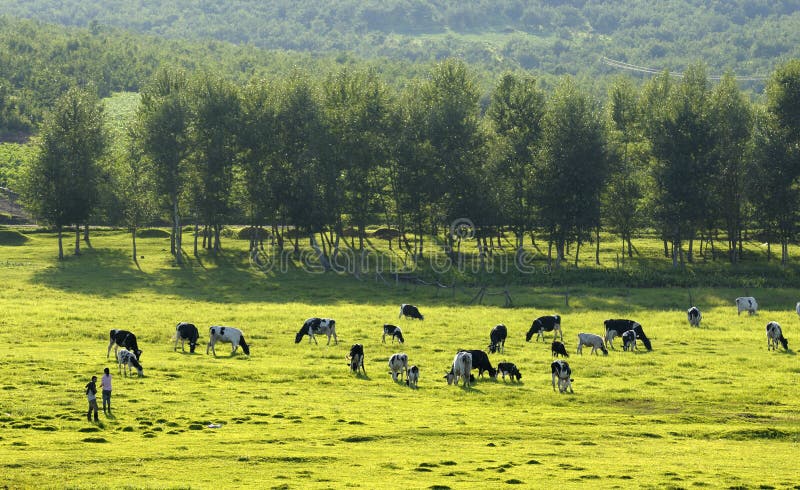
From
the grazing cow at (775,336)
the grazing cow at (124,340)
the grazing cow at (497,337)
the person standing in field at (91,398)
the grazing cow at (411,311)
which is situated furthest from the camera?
the grazing cow at (411,311)

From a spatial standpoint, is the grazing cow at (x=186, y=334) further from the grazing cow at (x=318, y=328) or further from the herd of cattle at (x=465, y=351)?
the grazing cow at (x=318, y=328)

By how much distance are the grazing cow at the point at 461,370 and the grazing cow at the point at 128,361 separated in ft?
45.8

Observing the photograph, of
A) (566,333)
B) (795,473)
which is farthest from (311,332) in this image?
(795,473)

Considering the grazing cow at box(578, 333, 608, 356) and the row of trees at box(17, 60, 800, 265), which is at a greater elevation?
the row of trees at box(17, 60, 800, 265)

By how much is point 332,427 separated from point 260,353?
16225 millimetres

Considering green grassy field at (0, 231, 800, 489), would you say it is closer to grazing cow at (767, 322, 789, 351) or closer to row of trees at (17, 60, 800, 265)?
grazing cow at (767, 322, 789, 351)

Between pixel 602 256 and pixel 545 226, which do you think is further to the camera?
pixel 602 256

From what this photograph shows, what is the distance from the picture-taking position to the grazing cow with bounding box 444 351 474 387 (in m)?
41.6

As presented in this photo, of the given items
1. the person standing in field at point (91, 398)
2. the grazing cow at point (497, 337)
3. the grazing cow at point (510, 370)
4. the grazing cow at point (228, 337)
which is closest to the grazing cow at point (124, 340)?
the grazing cow at point (228, 337)

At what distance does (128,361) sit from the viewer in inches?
1652

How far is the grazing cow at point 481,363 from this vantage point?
141 ft

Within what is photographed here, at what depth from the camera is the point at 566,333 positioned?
185ft

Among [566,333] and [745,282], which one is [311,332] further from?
[745,282]

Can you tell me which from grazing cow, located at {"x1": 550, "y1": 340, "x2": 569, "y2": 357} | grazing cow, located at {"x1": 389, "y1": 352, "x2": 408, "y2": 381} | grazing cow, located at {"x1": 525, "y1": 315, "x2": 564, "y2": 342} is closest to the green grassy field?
grazing cow, located at {"x1": 389, "y1": 352, "x2": 408, "y2": 381}
